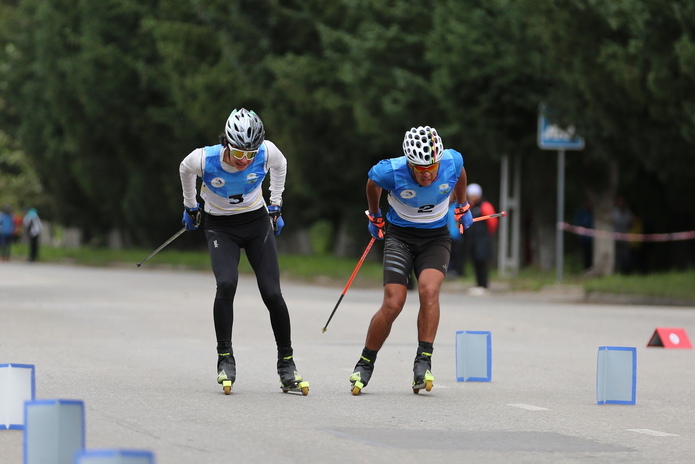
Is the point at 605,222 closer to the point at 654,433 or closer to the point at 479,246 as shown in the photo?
the point at 479,246

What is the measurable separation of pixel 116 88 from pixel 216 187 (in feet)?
117

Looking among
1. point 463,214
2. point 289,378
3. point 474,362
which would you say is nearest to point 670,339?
point 474,362

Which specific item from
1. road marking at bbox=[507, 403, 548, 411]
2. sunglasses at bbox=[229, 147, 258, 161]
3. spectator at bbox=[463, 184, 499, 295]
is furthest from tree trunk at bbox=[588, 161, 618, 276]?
sunglasses at bbox=[229, 147, 258, 161]

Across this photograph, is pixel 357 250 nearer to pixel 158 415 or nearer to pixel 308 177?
pixel 308 177

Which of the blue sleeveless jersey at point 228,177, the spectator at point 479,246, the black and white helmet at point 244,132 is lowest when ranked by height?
the spectator at point 479,246

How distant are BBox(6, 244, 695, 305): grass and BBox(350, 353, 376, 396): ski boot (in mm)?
12408

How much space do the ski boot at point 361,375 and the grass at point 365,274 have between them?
12408 millimetres

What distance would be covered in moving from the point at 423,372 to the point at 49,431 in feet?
13.6

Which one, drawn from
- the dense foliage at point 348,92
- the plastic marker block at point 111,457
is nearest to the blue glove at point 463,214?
the plastic marker block at point 111,457

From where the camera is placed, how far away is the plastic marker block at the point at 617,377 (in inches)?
396

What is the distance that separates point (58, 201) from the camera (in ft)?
181

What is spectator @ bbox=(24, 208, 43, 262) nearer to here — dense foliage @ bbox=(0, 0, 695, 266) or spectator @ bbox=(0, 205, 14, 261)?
spectator @ bbox=(0, 205, 14, 261)

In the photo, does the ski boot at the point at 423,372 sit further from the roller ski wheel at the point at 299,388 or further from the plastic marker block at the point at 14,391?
the plastic marker block at the point at 14,391

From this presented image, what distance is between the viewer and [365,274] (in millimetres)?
30031
